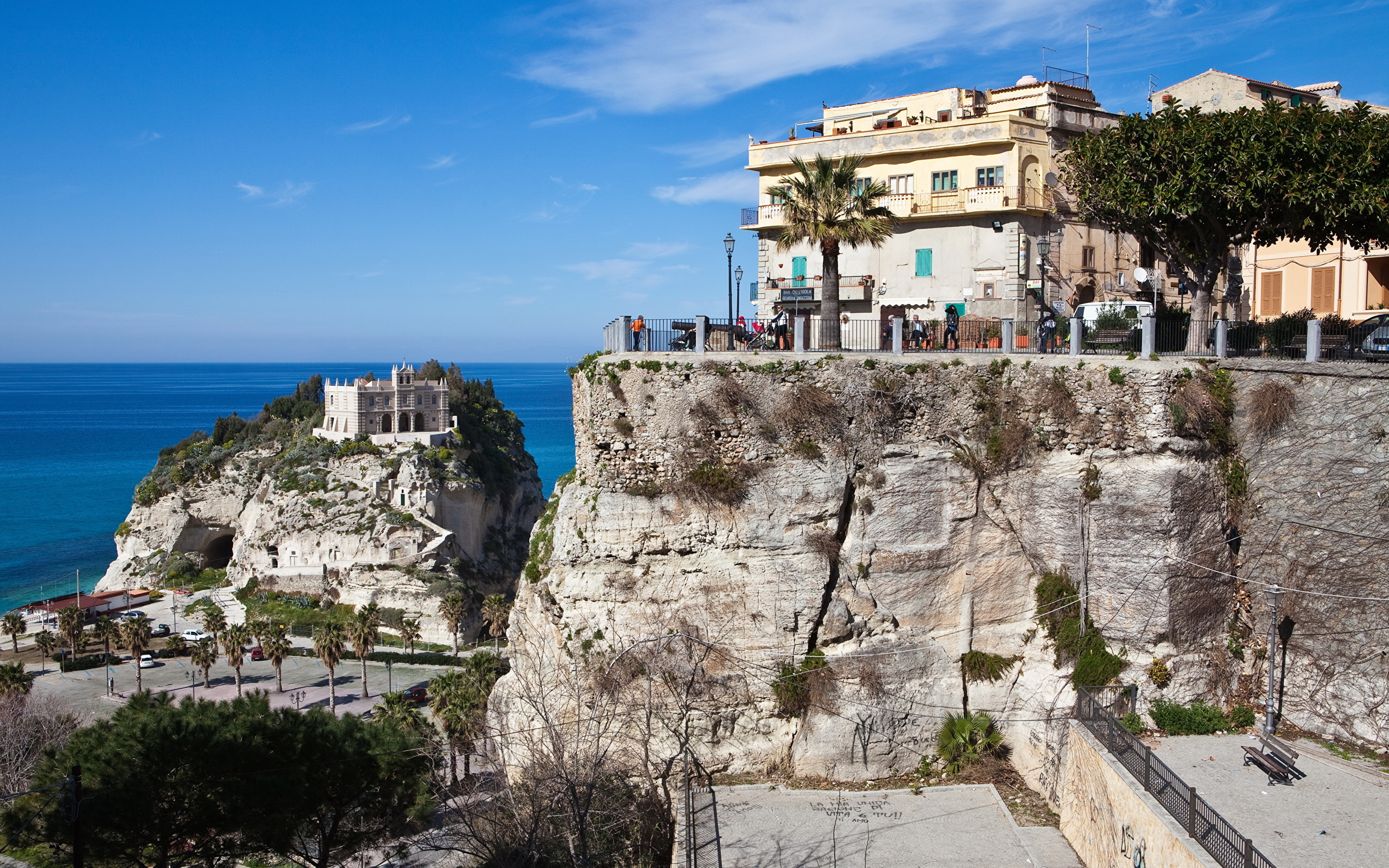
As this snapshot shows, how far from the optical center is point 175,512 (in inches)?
3051

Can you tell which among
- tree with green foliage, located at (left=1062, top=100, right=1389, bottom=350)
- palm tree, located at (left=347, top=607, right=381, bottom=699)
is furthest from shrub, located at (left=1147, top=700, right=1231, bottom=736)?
palm tree, located at (left=347, top=607, right=381, bottom=699)

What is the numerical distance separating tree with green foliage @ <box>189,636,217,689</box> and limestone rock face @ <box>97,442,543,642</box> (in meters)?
15.8

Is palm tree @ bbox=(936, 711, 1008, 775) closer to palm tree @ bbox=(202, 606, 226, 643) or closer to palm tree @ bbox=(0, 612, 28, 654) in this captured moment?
palm tree @ bbox=(202, 606, 226, 643)

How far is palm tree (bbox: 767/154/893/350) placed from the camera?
881 inches

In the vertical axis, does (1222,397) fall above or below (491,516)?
above

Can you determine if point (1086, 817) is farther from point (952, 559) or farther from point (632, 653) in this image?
point (632, 653)

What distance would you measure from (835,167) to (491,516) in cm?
6323

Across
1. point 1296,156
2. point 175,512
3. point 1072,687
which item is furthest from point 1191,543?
point 175,512

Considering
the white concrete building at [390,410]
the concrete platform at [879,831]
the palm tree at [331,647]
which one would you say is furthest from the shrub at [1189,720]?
the white concrete building at [390,410]

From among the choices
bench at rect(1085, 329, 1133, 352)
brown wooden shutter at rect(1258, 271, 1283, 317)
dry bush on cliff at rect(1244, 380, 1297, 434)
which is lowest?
dry bush on cliff at rect(1244, 380, 1297, 434)

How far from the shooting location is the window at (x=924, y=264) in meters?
27.0

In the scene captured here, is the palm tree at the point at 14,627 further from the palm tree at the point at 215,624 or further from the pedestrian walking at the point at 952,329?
the pedestrian walking at the point at 952,329

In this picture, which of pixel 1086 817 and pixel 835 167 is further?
pixel 835 167

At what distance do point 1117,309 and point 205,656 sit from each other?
150ft
